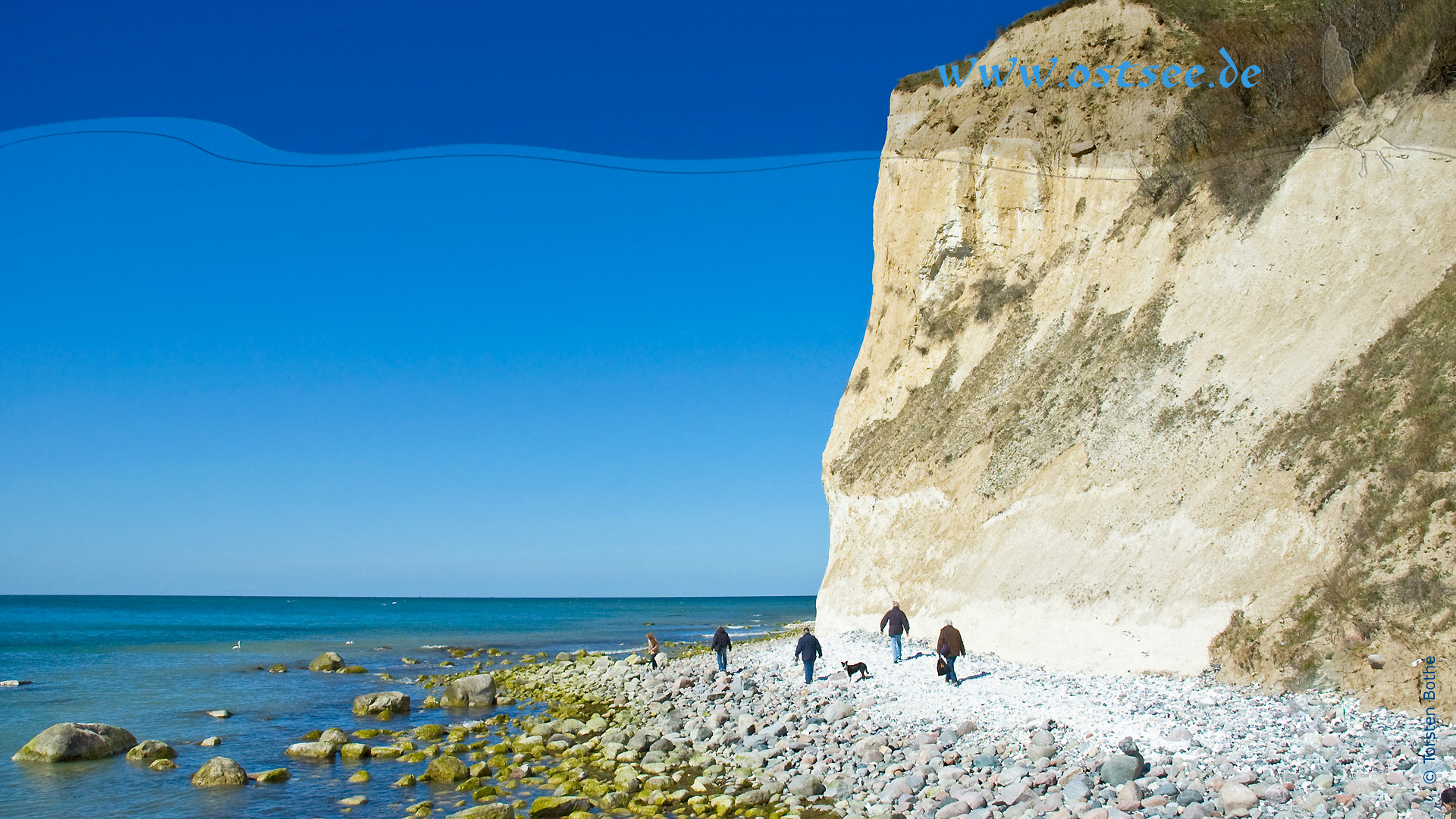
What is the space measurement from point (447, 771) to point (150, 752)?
741 centimetres

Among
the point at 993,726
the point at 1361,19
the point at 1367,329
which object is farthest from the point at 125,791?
the point at 1361,19

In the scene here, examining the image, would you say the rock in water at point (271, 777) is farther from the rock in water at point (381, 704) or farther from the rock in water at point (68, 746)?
the rock in water at point (381, 704)

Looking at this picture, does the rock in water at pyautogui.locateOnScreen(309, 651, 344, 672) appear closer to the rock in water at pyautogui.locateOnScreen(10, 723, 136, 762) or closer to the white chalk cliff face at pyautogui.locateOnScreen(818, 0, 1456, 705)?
the rock in water at pyautogui.locateOnScreen(10, 723, 136, 762)

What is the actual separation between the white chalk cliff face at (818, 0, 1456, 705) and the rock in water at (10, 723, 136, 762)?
60.0 ft

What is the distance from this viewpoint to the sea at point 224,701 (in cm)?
1545

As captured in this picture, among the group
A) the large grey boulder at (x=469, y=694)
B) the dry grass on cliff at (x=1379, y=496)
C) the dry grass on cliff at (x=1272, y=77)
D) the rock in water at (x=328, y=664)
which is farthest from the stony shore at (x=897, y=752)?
the rock in water at (x=328, y=664)

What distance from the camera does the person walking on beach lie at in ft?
59.0

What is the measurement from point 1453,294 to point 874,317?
19512mm

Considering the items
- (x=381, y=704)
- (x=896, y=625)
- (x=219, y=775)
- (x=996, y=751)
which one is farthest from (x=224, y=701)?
(x=996, y=751)

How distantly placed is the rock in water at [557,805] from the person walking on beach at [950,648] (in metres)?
7.51

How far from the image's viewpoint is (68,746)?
61.0ft

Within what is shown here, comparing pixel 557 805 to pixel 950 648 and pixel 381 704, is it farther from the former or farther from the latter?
pixel 381 704

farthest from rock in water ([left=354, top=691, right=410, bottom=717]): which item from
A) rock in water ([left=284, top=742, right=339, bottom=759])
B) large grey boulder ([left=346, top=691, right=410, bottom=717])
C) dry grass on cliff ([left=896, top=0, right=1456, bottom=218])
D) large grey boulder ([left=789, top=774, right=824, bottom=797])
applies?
dry grass on cliff ([left=896, top=0, right=1456, bottom=218])

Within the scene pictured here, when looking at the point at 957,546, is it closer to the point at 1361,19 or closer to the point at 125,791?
the point at 1361,19
